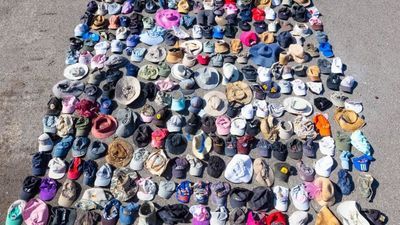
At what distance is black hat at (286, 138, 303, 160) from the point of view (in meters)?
7.44

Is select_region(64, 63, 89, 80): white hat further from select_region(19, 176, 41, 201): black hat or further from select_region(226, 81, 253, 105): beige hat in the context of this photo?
select_region(226, 81, 253, 105): beige hat

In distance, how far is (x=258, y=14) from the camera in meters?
9.67

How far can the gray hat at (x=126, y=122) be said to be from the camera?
24.8 feet

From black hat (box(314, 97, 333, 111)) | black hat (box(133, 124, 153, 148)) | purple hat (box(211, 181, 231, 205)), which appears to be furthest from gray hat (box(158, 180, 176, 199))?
black hat (box(314, 97, 333, 111))

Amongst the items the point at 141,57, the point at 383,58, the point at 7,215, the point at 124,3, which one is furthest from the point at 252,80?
the point at 7,215

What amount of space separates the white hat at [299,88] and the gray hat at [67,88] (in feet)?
15.3

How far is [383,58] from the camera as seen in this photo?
29.8 ft

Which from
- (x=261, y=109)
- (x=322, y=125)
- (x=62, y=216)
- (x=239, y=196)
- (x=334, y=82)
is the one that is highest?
(x=334, y=82)

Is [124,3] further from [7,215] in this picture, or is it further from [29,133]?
Answer: [7,215]

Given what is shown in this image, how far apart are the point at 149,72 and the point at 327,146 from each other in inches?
163

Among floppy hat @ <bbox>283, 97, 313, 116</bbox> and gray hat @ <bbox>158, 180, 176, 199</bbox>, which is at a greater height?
floppy hat @ <bbox>283, 97, 313, 116</bbox>

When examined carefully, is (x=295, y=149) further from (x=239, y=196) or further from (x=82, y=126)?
(x=82, y=126)

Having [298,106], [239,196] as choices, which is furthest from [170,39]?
[239,196]

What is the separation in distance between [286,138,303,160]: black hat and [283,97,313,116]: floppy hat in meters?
0.74
